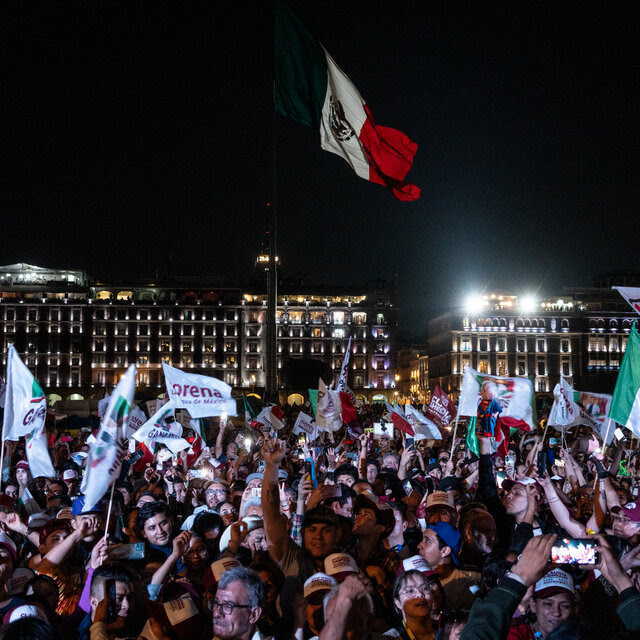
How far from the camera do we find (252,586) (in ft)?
11.5

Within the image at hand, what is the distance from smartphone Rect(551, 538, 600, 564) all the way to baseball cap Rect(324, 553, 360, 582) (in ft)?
3.44

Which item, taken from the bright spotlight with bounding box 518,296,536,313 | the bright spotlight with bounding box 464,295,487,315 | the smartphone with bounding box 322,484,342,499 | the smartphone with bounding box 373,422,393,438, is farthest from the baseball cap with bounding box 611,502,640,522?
the bright spotlight with bounding box 518,296,536,313

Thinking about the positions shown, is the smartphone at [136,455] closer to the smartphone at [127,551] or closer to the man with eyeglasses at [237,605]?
the smartphone at [127,551]

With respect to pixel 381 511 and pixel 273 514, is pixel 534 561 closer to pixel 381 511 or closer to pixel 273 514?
pixel 273 514

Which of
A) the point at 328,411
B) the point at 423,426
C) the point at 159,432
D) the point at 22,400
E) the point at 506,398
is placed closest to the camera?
the point at 22,400

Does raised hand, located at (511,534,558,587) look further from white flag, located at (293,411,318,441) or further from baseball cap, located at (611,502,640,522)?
white flag, located at (293,411,318,441)

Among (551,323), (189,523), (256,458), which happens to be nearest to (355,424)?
(256,458)

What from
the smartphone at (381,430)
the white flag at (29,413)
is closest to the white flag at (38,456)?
the white flag at (29,413)

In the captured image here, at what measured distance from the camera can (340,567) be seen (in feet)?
13.3

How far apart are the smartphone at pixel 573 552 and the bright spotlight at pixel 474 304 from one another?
99.5m

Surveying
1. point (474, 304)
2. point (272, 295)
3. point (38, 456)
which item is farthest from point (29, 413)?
point (474, 304)

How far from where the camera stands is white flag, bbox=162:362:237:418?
1098 cm

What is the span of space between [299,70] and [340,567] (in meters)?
9.26

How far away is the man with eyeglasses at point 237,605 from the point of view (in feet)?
11.1
